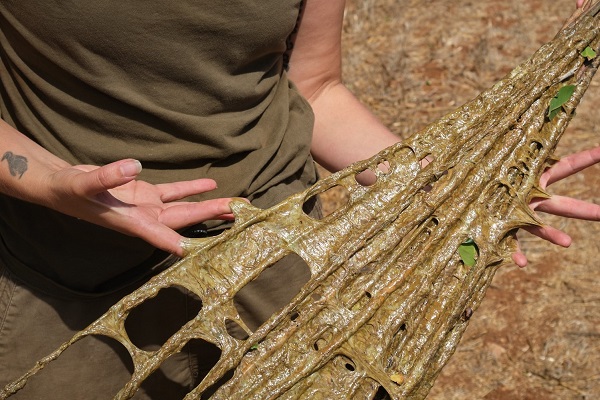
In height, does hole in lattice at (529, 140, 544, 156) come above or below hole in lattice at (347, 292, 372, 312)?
above

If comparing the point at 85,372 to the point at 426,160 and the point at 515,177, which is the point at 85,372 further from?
the point at 515,177

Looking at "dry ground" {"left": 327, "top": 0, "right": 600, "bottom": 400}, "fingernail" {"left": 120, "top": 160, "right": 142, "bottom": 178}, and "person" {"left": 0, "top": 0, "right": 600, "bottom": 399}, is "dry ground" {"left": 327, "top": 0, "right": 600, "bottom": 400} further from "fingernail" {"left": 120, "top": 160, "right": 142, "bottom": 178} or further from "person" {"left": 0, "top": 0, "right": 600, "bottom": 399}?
"fingernail" {"left": 120, "top": 160, "right": 142, "bottom": 178}

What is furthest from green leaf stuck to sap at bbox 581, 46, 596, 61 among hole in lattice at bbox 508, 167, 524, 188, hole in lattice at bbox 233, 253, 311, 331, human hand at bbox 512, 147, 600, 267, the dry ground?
the dry ground

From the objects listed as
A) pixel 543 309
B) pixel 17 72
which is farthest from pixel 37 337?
pixel 543 309

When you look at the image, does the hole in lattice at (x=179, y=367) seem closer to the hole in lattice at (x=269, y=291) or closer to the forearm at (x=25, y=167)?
the hole in lattice at (x=269, y=291)

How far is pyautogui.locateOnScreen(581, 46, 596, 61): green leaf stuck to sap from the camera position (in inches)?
64.4

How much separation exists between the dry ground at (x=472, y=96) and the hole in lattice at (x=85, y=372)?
1.84 m

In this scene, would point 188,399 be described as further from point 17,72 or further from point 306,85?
point 306,85

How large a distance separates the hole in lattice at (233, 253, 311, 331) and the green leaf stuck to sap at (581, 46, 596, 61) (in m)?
0.74

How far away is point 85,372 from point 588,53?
3.99ft

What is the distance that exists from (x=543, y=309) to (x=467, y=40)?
207 centimetres

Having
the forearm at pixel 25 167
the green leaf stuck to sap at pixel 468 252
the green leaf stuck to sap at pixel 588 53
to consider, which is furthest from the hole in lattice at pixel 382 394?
the green leaf stuck to sap at pixel 588 53

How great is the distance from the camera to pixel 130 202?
1.36m

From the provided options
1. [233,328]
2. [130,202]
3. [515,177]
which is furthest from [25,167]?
[515,177]
